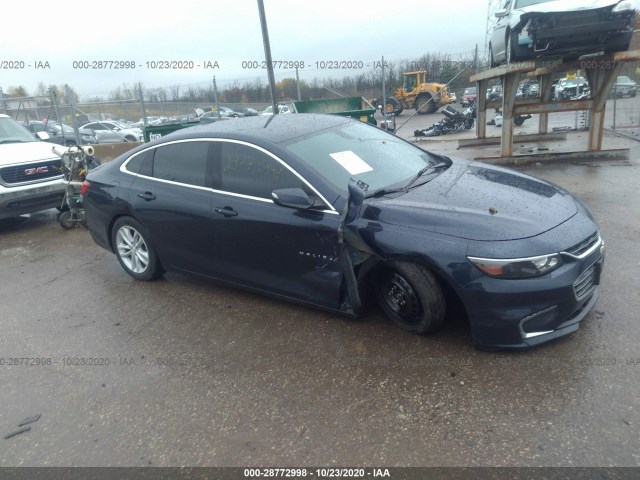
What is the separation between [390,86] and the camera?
3381 cm

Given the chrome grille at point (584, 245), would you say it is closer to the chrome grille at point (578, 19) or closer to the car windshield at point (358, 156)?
the car windshield at point (358, 156)

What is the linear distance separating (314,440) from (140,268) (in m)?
3.11

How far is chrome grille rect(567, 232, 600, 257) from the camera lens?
3053 mm

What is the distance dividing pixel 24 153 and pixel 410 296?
728 cm

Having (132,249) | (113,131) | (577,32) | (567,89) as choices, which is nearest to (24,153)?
(132,249)

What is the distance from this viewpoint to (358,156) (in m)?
4.09

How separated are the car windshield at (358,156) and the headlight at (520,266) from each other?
113 cm

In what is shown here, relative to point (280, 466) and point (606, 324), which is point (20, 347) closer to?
point (280, 466)

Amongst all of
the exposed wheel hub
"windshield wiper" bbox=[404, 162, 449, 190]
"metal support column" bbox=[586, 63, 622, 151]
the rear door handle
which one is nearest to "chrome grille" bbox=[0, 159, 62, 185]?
the rear door handle

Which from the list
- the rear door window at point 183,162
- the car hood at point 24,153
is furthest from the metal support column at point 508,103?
the car hood at point 24,153

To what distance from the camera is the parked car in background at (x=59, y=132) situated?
52.8 ft

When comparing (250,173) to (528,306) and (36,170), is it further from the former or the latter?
(36,170)

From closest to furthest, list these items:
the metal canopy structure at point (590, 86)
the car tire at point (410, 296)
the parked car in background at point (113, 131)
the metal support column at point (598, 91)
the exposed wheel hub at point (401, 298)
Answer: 1. the car tire at point (410, 296)
2. the exposed wheel hub at point (401, 298)
3. the metal canopy structure at point (590, 86)
4. the metal support column at point (598, 91)
5. the parked car in background at point (113, 131)

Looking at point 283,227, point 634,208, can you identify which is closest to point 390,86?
point 634,208
